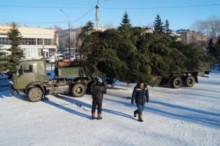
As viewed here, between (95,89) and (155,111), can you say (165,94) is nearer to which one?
(155,111)

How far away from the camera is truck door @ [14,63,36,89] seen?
1658 cm

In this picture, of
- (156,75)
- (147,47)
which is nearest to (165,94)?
(156,75)

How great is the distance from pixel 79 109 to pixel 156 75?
7398 millimetres

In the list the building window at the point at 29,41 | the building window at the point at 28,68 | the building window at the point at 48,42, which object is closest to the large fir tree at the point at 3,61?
the building window at the point at 28,68

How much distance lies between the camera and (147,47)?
18828 mm

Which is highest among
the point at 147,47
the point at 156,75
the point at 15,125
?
the point at 147,47

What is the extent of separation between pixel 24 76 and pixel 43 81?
1115 mm

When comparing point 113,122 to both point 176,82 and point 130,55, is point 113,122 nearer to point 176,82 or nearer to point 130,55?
point 130,55

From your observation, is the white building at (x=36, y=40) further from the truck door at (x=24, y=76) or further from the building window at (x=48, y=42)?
the truck door at (x=24, y=76)

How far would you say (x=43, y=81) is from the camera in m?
17.1

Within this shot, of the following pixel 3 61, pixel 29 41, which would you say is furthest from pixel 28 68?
pixel 29 41

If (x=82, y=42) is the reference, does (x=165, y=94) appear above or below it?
below

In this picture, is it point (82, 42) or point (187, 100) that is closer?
point (187, 100)

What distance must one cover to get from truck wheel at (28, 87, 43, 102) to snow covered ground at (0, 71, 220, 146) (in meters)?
0.36
